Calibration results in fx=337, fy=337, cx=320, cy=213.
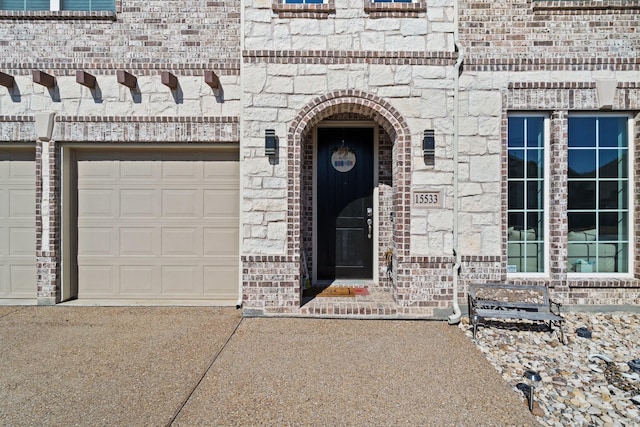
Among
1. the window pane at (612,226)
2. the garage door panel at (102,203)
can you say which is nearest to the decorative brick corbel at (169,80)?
the garage door panel at (102,203)

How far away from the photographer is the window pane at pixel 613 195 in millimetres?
4566

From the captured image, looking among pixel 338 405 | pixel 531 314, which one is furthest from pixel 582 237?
pixel 338 405

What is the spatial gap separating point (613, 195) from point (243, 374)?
5214mm

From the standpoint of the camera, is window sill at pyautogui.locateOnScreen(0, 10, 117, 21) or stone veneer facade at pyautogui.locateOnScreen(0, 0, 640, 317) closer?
stone veneer facade at pyautogui.locateOnScreen(0, 0, 640, 317)

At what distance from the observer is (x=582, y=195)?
4582 millimetres

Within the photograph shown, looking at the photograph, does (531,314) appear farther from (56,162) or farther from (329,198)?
(56,162)

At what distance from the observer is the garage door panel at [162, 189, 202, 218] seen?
4898mm

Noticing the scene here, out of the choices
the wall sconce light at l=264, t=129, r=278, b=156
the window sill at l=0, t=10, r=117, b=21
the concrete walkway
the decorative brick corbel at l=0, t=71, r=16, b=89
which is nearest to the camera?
the concrete walkway

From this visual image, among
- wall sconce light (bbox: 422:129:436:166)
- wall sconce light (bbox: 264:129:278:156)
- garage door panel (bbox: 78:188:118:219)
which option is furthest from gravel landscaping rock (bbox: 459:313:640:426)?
garage door panel (bbox: 78:188:118:219)

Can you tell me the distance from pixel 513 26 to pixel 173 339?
568cm

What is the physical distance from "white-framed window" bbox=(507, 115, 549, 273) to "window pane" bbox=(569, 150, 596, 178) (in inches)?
15.8

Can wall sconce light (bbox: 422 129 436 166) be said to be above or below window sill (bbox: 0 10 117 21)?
below

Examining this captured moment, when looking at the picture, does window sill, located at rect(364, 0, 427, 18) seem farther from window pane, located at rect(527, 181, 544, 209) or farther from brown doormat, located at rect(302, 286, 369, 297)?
brown doormat, located at rect(302, 286, 369, 297)

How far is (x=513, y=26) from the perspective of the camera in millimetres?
4418
